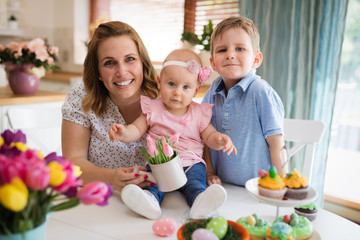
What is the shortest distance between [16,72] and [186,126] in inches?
71.7

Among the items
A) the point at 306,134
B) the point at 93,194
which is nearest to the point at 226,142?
the point at 93,194

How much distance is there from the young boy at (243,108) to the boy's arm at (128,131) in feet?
0.96

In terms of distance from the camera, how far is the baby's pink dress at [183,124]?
1239mm

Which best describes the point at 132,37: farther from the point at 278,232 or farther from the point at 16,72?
the point at 16,72

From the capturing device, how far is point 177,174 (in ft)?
3.20

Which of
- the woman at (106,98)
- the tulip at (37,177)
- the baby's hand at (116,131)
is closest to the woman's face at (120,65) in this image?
the woman at (106,98)

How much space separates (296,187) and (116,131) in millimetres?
577

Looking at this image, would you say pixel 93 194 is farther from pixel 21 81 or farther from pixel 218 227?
pixel 21 81

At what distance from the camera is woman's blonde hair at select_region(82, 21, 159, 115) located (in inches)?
51.4

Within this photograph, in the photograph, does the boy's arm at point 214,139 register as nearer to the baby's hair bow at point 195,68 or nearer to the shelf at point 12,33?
the baby's hair bow at point 195,68

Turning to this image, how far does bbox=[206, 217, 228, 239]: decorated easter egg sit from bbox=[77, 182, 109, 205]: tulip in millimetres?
246

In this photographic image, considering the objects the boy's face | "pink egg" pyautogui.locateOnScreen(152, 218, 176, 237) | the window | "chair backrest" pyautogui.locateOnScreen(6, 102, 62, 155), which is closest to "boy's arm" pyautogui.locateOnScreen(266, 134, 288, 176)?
the boy's face

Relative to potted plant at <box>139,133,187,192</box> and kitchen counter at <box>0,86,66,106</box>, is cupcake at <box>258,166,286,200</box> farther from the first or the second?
kitchen counter at <box>0,86,66,106</box>

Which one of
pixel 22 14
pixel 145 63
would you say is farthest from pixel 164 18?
pixel 145 63
